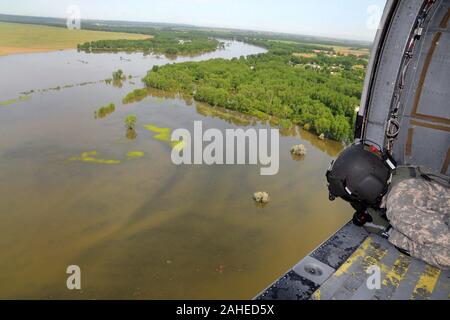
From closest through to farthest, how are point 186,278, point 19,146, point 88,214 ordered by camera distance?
point 186,278, point 88,214, point 19,146

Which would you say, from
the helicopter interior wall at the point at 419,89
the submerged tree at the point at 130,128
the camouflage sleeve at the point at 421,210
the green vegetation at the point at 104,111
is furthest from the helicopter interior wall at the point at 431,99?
the green vegetation at the point at 104,111

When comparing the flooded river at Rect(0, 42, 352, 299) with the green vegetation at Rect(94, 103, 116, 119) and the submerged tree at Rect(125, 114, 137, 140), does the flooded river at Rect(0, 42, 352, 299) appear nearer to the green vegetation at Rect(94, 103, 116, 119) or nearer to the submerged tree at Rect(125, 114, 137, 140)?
the submerged tree at Rect(125, 114, 137, 140)

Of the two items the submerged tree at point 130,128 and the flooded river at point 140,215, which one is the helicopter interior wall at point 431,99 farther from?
the submerged tree at point 130,128

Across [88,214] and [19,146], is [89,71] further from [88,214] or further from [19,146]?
[88,214]
